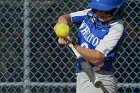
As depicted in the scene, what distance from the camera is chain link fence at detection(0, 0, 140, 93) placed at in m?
6.36

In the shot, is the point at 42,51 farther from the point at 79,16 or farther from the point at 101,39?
the point at 101,39

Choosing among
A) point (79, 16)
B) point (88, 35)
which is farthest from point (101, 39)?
point (79, 16)

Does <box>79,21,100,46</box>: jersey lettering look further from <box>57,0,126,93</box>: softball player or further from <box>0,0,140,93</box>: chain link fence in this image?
<box>0,0,140,93</box>: chain link fence

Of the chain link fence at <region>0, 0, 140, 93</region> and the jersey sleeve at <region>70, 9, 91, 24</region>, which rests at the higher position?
the jersey sleeve at <region>70, 9, 91, 24</region>

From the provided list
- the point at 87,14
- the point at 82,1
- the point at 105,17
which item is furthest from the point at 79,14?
the point at 82,1

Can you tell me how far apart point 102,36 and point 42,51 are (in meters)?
2.38

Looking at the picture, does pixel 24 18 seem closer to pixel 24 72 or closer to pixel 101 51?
pixel 24 72

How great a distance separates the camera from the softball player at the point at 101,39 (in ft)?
13.7

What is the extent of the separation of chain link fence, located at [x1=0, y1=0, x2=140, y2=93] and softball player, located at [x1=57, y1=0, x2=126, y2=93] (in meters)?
1.85

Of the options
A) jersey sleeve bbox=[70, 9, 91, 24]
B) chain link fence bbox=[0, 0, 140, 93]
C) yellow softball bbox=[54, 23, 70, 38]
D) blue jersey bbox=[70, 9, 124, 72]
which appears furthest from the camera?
chain link fence bbox=[0, 0, 140, 93]

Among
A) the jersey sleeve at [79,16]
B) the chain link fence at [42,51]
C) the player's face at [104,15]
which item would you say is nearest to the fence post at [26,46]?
the chain link fence at [42,51]

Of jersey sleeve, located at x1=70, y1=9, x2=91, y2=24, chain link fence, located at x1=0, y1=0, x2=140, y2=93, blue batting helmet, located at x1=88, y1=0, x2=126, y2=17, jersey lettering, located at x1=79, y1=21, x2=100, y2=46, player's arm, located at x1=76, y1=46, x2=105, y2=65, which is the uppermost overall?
blue batting helmet, located at x1=88, y1=0, x2=126, y2=17

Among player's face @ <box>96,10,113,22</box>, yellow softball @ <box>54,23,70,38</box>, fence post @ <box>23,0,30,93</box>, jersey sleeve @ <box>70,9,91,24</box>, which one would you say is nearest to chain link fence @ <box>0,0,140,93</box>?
fence post @ <box>23,0,30,93</box>

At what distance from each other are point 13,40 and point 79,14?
2206 millimetres
